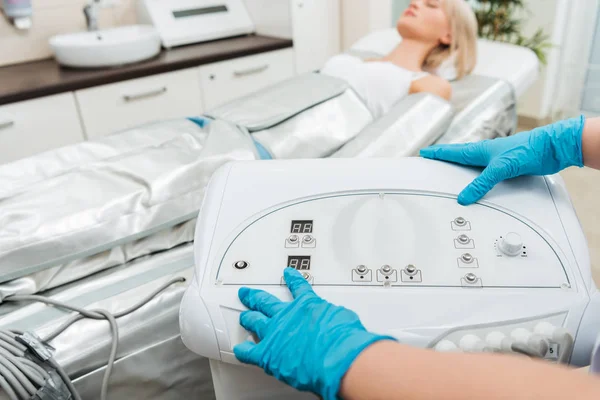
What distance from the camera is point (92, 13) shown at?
230 centimetres

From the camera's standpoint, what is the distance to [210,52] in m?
2.42

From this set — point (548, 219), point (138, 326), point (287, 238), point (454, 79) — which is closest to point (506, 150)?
point (548, 219)

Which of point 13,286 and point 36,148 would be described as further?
point 36,148

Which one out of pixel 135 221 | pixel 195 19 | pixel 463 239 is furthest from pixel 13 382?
pixel 195 19

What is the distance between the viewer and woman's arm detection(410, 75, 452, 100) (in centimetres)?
163

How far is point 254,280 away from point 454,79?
153 cm

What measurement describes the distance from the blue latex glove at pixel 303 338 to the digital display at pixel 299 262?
1.1 inches

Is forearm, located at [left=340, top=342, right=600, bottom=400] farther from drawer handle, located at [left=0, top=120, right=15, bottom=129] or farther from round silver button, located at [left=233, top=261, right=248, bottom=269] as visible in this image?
drawer handle, located at [left=0, top=120, right=15, bottom=129]

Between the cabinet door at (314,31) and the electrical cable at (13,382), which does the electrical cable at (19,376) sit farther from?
the cabinet door at (314,31)

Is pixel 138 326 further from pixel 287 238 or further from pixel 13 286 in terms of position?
pixel 287 238

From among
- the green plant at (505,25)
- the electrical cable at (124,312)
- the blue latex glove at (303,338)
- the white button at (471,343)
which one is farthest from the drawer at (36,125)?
the green plant at (505,25)

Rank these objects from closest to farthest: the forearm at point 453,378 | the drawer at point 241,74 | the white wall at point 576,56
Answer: the forearm at point 453,378, the drawer at point 241,74, the white wall at point 576,56

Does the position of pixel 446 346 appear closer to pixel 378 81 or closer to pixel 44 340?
pixel 44 340

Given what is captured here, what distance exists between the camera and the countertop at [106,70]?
197cm
